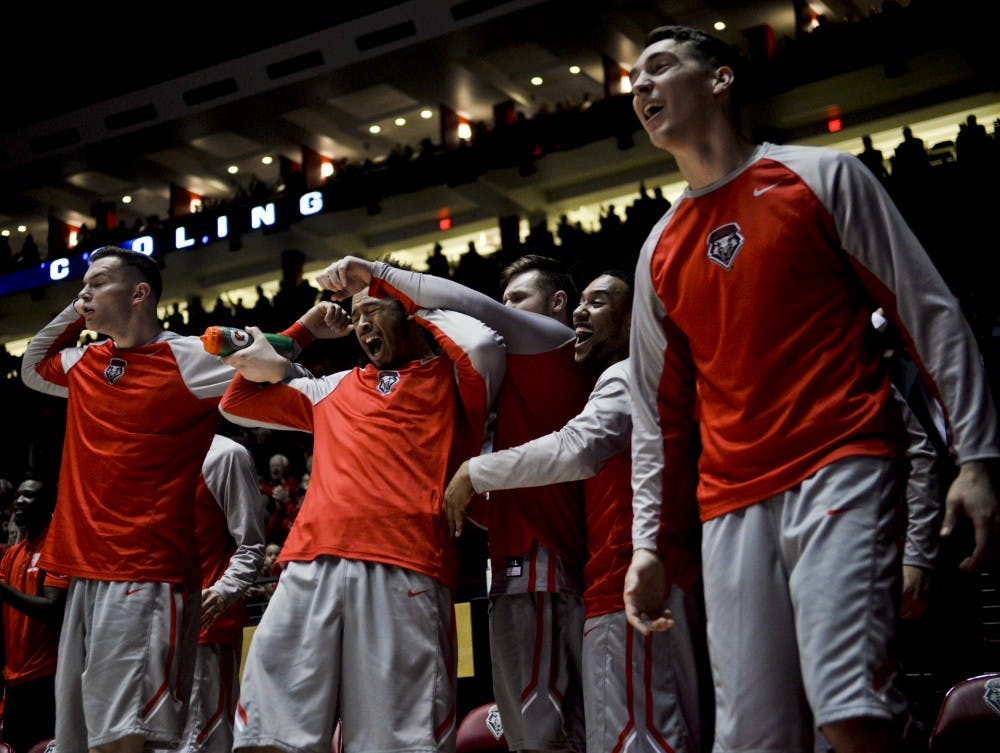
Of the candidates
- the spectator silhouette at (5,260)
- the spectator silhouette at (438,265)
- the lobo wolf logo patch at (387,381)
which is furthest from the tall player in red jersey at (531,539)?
the spectator silhouette at (5,260)

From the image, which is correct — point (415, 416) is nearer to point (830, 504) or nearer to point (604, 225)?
point (830, 504)

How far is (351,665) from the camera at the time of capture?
2.74 m

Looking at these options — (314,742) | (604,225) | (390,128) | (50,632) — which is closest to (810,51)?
(604,225)

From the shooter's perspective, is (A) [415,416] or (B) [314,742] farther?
(A) [415,416]

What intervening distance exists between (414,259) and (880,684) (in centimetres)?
1828

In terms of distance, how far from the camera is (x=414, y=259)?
64.3 ft

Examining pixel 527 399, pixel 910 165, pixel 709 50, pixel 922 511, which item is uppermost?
pixel 910 165

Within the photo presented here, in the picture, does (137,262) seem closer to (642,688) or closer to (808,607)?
(642,688)

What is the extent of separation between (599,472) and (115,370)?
1.82m

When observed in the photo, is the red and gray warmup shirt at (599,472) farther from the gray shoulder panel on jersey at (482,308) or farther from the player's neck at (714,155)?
the player's neck at (714,155)

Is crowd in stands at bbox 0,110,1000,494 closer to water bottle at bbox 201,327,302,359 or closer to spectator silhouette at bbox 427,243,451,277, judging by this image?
spectator silhouette at bbox 427,243,451,277

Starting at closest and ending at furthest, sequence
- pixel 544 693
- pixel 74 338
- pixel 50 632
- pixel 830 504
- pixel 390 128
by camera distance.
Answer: pixel 830 504, pixel 544 693, pixel 74 338, pixel 50 632, pixel 390 128

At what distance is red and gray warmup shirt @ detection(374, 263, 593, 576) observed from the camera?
10.2 feet

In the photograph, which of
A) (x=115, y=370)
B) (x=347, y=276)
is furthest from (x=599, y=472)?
(x=115, y=370)
